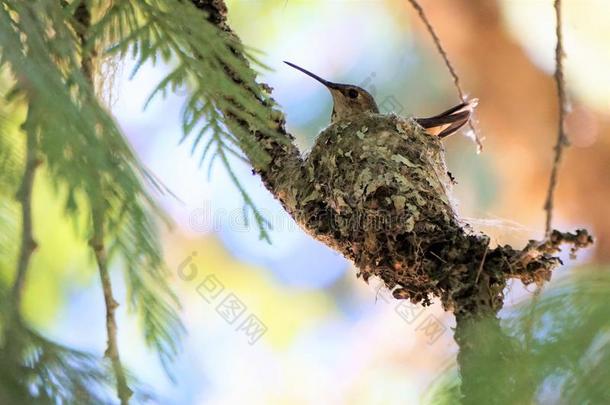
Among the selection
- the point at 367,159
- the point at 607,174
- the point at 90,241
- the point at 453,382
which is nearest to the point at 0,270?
the point at 90,241

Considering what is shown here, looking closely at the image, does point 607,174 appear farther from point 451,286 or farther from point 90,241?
point 90,241

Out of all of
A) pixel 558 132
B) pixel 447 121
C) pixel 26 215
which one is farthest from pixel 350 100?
pixel 26 215

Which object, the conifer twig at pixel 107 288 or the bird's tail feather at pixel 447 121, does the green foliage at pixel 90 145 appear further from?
the bird's tail feather at pixel 447 121

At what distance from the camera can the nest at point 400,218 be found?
8.96 ft

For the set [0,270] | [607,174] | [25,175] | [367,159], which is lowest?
[0,270]

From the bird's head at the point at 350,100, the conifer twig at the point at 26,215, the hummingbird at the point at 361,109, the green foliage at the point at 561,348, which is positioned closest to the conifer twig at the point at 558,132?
the green foliage at the point at 561,348

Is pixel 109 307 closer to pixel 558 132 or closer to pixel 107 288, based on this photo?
pixel 107 288

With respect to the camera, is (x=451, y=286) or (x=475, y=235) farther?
(x=475, y=235)

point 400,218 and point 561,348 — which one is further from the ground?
point 400,218

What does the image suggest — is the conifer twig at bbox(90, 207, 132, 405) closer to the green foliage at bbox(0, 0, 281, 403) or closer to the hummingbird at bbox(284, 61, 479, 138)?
the green foliage at bbox(0, 0, 281, 403)

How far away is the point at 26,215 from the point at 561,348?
0.97 meters

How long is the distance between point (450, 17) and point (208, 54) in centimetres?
568

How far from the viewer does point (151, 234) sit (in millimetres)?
1358

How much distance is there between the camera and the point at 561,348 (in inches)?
53.4
